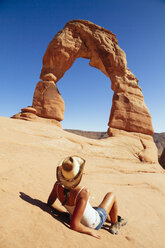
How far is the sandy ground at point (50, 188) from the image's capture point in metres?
1.41

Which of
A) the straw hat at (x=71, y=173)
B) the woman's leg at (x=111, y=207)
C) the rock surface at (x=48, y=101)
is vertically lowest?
the woman's leg at (x=111, y=207)

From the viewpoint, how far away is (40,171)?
11.5 ft

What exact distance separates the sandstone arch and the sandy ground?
3.02 m

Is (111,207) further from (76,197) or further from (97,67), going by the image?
(97,67)

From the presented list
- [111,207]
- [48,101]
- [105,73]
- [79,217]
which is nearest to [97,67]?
[105,73]

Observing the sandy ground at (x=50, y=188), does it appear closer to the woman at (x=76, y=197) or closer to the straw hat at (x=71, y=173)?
the woman at (x=76, y=197)

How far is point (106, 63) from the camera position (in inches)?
451

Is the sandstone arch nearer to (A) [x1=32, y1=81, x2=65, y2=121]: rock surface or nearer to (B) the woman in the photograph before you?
(A) [x1=32, y1=81, x2=65, y2=121]: rock surface

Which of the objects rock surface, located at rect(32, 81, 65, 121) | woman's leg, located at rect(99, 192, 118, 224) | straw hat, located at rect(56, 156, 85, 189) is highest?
rock surface, located at rect(32, 81, 65, 121)

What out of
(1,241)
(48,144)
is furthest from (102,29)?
(1,241)

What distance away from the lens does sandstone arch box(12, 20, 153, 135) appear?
31.3ft

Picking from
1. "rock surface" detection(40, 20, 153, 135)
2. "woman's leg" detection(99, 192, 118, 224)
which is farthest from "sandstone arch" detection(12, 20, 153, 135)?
"woman's leg" detection(99, 192, 118, 224)

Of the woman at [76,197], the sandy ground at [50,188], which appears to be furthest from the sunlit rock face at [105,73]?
the woman at [76,197]

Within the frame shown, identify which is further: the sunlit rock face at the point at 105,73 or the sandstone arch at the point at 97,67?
the sandstone arch at the point at 97,67
